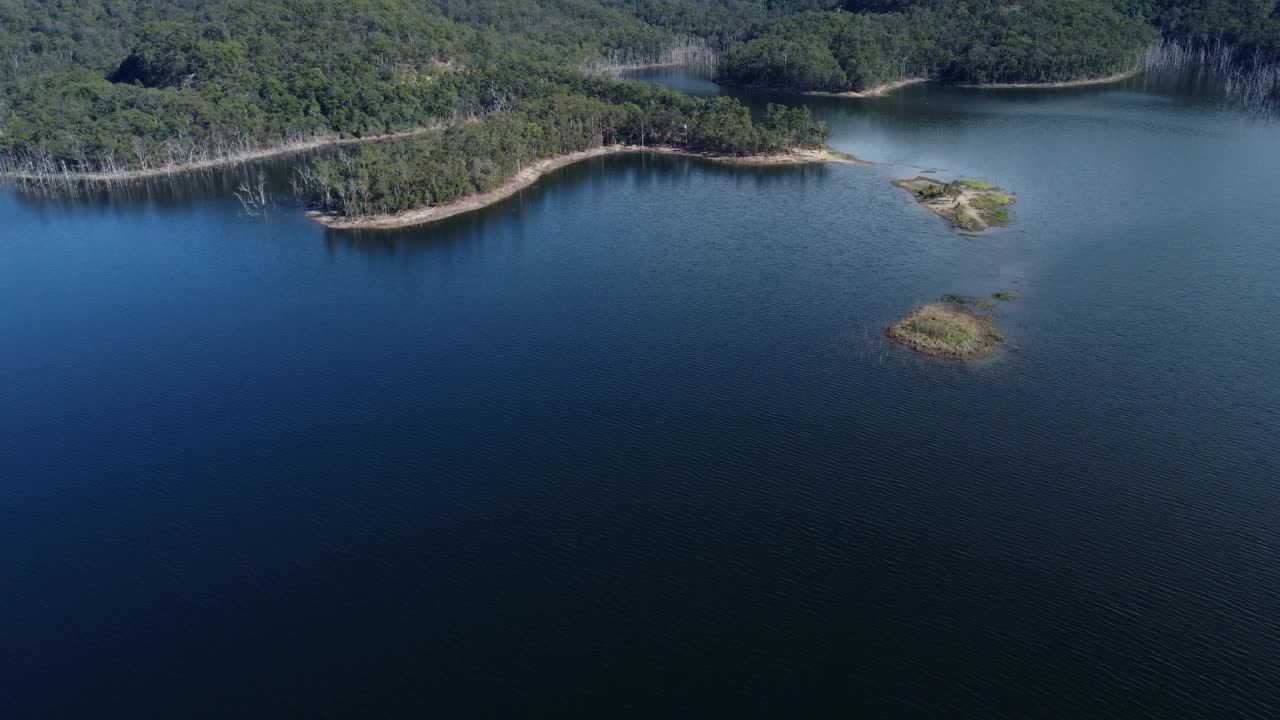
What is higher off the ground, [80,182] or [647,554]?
[80,182]

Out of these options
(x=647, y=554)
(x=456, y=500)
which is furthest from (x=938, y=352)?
(x=456, y=500)

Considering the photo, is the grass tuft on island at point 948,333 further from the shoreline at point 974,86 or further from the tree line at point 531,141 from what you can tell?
the shoreline at point 974,86

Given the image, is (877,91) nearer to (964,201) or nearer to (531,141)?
(531,141)

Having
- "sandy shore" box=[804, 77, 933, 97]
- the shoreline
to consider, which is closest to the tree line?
the shoreline

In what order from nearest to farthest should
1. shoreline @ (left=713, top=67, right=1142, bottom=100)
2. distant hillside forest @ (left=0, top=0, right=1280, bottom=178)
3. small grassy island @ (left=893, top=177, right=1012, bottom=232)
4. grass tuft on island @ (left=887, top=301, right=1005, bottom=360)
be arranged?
grass tuft on island @ (left=887, top=301, right=1005, bottom=360) < small grassy island @ (left=893, top=177, right=1012, bottom=232) < distant hillside forest @ (left=0, top=0, right=1280, bottom=178) < shoreline @ (left=713, top=67, right=1142, bottom=100)

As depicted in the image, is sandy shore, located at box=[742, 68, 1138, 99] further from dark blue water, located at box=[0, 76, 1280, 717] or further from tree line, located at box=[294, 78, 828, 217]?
dark blue water, located at box=[0, 76, 1280, 717]

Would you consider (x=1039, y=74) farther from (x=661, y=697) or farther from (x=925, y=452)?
(x=661, y=697)
